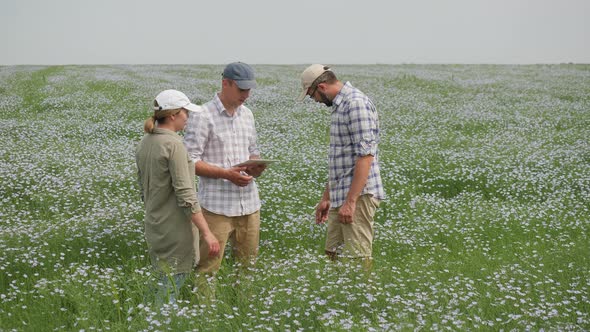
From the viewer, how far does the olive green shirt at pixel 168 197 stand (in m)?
4.59

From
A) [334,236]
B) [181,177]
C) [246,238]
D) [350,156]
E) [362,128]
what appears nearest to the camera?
[181,177]

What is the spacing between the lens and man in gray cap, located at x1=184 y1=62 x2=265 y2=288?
16.9 feet

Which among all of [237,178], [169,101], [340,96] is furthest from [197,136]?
[340,96]

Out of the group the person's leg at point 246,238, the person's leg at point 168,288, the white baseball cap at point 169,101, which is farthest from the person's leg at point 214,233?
the white baseball cap at point 169,101

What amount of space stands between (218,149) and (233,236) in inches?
37.1

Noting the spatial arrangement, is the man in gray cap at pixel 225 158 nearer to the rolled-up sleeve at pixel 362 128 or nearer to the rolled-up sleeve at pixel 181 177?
the rolled-up sleeve at pixel 181 177

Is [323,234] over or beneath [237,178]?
beneath

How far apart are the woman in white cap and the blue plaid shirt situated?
4.33 feet

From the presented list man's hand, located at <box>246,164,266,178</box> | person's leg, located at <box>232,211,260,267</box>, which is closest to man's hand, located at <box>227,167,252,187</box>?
man's hand, located at <box>246,164,266,178</box>

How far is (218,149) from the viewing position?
533 cm

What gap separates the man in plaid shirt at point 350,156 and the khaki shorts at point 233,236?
0.83 metres

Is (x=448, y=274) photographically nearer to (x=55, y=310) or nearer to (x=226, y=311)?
(x=226, y=311)

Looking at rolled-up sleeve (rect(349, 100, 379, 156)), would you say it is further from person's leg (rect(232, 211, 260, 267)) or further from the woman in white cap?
the woman in white cap

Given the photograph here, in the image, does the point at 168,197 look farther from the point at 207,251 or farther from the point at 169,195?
A: the point at 207,251
